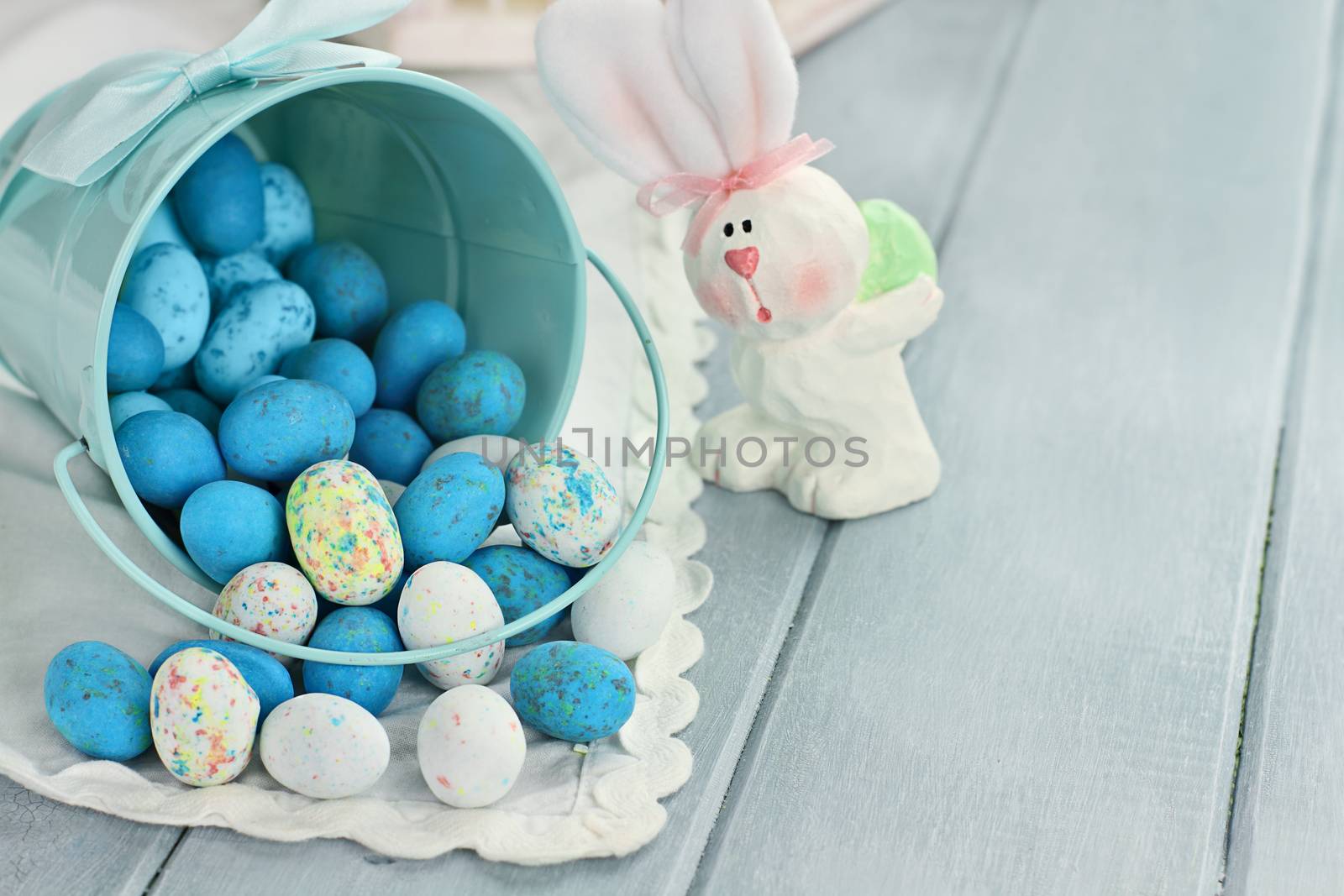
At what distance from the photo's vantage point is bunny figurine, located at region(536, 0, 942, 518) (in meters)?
0.99

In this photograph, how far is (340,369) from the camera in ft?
3.70

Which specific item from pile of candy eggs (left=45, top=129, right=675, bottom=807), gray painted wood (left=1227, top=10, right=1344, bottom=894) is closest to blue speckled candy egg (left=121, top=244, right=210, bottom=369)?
pile of candy eggs (left=45, top=129, right=675, bottom=807)

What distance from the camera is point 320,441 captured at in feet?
3.40

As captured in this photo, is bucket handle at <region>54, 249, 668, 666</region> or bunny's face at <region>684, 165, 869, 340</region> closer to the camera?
bucket handle at <region>54, 249, 668, 666</region>

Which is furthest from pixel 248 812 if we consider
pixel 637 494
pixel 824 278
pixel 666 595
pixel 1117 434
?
pixel 1117 434

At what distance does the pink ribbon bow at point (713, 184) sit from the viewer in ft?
3.41

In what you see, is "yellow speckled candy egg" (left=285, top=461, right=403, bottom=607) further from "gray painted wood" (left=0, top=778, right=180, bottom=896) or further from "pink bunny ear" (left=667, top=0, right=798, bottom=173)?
"pink bunny ear" (left=667, top=0, right=798, bottom=173)

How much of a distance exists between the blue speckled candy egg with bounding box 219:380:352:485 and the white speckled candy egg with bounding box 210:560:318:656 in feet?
0.30

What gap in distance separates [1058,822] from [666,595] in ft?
1.08

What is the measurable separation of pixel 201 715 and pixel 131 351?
35 cm

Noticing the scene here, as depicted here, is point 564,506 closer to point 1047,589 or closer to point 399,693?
point 399,693

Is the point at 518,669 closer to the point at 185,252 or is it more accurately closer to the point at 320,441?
the point at 320,441

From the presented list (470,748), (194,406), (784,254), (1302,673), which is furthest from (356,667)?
(1302,673)

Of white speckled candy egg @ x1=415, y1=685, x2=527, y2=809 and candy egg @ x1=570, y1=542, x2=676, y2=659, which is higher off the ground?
white speckled candy egg @ x1=415, y1=685, x2=527, y2=809
